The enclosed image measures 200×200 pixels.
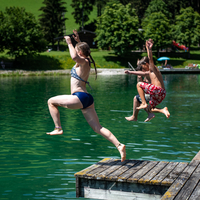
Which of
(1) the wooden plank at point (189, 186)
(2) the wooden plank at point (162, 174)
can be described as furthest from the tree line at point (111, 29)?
(1) the wooden plank at point (189, 186)

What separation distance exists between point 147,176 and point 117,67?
229 ft

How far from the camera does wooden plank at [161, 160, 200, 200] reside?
5.95 metres

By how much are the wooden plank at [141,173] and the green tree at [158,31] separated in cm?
7757

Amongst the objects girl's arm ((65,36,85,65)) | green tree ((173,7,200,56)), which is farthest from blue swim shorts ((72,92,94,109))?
green tree ((173,7,200,56))

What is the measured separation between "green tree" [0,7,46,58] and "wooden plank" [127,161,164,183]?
64.9 meters

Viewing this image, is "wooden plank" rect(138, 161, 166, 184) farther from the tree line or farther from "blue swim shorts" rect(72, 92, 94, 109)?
the tree line

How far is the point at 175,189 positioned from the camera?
20.4 ft

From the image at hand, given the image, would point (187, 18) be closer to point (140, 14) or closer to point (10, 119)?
point (140, 14)

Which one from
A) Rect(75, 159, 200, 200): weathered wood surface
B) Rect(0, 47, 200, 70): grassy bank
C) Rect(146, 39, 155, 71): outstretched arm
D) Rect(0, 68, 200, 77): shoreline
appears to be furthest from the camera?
Rect(0, 47, 200, 70): grassy bank

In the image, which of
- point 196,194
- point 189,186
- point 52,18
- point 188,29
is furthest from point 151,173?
point 52,18

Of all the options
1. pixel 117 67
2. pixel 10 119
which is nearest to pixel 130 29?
pixel 117 67

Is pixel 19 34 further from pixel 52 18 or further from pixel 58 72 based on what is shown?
pixel 52 18

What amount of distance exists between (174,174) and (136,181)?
2.91 ft

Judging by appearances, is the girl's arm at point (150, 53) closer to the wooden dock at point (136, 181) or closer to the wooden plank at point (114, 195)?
the wooden dock at point (136, 181)
